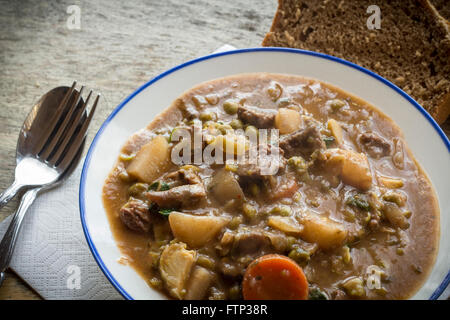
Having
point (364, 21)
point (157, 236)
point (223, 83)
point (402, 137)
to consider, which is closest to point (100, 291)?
point (157, 236)

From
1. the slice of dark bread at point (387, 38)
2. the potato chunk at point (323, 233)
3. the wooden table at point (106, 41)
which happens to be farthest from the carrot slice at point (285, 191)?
the wooden table at point (106, 41)

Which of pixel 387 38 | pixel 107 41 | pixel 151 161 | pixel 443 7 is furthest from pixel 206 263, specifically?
pixel 443 7

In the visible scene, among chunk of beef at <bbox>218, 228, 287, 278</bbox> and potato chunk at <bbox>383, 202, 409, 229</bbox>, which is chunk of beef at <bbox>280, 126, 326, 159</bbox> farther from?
chunk of beef at <bbox>218, 228, 287, 278</bbox>

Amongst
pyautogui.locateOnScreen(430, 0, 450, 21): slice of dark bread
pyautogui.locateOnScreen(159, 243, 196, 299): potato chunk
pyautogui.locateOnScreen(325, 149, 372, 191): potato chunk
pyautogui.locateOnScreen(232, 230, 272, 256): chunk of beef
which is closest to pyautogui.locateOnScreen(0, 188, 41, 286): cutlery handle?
pyautogui.locateOnScreen(159, 243, 196, 299): potato chunk

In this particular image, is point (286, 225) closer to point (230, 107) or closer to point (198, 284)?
point (198, 284)

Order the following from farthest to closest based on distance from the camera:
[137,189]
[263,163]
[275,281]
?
1. [137,189]
2. [263,163]
3. [275,281]

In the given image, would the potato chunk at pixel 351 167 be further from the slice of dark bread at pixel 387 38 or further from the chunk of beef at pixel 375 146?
the slice of dark bread at pixel 387 38
